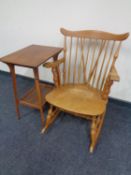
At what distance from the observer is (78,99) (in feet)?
4.47

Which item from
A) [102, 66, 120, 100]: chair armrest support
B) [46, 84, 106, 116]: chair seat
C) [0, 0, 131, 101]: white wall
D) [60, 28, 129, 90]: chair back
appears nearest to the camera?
[102, 66, 120, 100]: chair armrest support

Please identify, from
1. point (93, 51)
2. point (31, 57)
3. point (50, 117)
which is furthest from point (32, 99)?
point (93, 51)

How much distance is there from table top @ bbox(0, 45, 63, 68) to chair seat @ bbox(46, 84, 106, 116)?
33 cm

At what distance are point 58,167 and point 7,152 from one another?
0.49 metres

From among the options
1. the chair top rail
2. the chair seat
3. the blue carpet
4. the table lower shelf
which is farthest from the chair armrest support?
the table lower shelf

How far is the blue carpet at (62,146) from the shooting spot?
1.25 metres

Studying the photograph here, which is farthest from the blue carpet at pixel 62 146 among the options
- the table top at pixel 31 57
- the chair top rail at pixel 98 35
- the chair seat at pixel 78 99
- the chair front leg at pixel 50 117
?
the chair top rail at pixel 98 35

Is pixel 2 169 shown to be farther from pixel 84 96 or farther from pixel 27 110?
pixel 84 96

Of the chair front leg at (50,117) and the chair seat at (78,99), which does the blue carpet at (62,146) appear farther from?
the chair seat at (78,99)

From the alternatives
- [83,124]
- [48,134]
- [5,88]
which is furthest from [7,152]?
[5,88]

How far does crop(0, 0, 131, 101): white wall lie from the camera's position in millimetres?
1514

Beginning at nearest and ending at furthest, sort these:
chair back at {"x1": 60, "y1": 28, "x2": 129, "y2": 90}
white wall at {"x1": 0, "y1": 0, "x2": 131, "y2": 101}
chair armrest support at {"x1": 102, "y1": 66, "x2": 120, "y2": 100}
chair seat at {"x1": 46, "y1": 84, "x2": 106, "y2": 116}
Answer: chair armrest support at {"x1": 102, "y1": 66, "x2": 120, "y2": 100}
chair seat at {"x1": 46, "y1": 84, "x2": 106, "y2": 116}
chair back at {"x1": 60, "y1": 28, "x2": 129, "y2": 90}
white wall at {"x1": 0, "y1": 0, "x2": 131, "y2": 101}

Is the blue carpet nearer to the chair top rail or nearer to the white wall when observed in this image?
the white wall

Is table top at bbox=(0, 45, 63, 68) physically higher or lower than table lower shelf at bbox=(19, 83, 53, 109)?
higher
